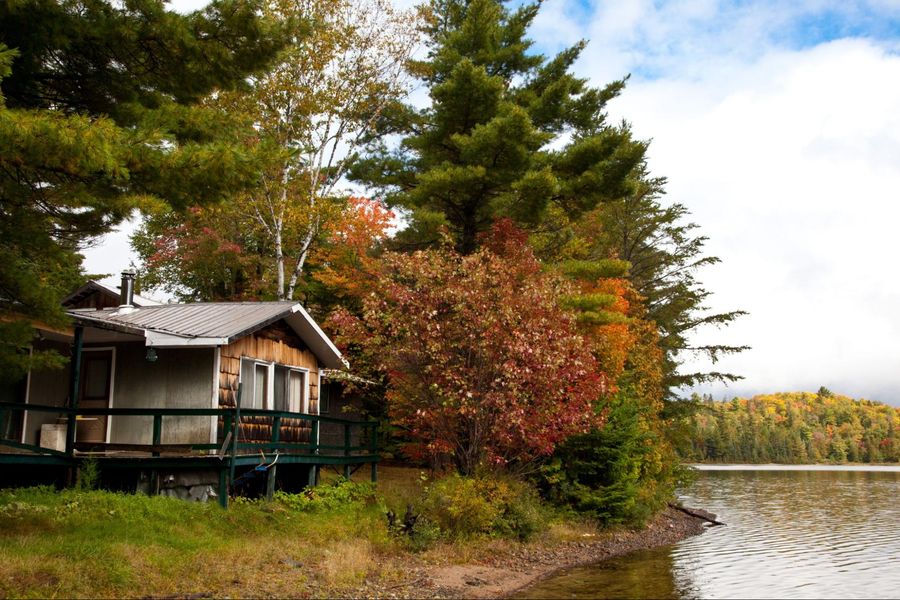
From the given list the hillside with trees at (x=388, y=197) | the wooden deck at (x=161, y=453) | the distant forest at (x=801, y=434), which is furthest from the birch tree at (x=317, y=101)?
the distant forest at (x=801, y=434)

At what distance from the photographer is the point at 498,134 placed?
82.1 ft

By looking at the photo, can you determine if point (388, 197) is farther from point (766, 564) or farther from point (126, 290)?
point (766, 564)

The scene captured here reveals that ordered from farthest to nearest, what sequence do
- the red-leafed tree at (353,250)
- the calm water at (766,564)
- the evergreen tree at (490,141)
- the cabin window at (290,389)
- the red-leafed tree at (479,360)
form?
A: the red-leafed tree at (353,250), the evergreen tree at (490,141), the cabin window at (290,389), the red-leafed tree at (479,360), the calm water at (766,564)

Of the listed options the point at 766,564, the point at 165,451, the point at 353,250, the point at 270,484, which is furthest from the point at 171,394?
the point at 766,564

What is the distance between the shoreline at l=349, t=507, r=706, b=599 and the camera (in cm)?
1449

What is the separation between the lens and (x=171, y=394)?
787 inches

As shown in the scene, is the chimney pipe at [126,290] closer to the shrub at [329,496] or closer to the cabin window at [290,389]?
the cabin window at [290,389]

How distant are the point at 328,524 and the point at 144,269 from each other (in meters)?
31.1

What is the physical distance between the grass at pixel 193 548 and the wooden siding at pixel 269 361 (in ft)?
10.1

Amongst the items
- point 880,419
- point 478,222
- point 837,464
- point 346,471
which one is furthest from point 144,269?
point 880,419

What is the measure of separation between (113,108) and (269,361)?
973 cm

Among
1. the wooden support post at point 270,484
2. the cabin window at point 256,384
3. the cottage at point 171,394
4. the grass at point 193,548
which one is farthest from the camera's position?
the cabin window at point 256,384

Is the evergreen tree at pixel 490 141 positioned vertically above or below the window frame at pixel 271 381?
above

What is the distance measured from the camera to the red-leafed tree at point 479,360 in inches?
806
